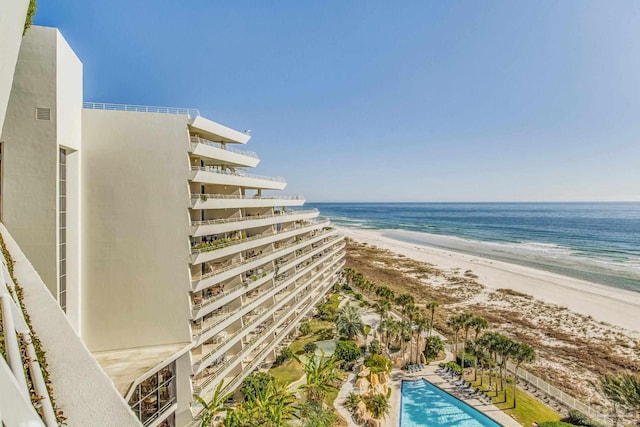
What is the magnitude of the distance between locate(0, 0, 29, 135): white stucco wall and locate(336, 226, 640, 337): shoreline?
6324 cm

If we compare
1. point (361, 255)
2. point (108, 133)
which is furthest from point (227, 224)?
point (361, 255)

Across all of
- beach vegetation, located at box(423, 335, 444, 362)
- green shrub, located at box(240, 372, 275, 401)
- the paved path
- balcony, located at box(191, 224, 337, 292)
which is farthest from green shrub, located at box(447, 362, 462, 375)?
balcony, located at box(191, 224, 337, 292)

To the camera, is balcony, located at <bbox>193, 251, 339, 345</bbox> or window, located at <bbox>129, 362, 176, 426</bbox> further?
balcony, located at <bbox>193, 251, 339, 345</bbox>

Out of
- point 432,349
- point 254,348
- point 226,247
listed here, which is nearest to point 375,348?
point 432,349

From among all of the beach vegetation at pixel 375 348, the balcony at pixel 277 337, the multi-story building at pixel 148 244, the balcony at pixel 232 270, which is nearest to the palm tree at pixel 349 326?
the beach vegetation at pixel 375 348

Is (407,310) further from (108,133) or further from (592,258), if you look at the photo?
(592,258)

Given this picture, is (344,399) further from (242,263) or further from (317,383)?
(242,263)

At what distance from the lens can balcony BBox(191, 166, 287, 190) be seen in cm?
2215

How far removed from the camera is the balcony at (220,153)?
72.2 ft

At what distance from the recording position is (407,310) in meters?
38.7

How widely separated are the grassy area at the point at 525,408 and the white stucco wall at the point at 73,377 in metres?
28.4

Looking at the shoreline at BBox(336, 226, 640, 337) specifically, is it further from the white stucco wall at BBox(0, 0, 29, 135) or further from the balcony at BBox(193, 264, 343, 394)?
the white stucco wall at BBox(0, 0, 29, 135)

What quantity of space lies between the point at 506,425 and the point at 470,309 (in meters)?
29.1

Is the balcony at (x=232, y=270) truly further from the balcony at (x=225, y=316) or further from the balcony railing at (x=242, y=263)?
the balcony at (x=225, y=316)
